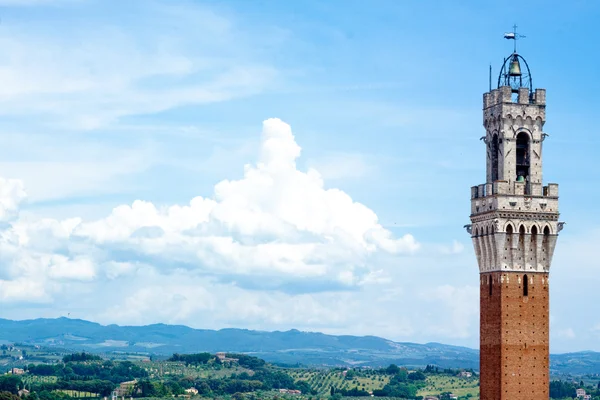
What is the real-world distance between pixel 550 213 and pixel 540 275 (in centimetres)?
366

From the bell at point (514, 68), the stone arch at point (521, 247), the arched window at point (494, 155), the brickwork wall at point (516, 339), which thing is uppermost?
the bell at point (514, 68)

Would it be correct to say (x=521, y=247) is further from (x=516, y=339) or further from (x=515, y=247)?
(x=516, y=339)

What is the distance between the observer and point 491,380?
68250 mm

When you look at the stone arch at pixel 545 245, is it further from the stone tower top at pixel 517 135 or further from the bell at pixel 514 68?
the bell at pixel 514 68

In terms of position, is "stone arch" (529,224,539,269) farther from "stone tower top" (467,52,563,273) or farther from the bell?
the bell

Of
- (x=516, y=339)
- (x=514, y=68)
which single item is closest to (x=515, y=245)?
(x=516, y=339)

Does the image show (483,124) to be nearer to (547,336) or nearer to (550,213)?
(550,213)

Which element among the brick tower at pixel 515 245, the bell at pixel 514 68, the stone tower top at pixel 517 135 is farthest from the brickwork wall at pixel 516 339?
the bell at pixel 514 68

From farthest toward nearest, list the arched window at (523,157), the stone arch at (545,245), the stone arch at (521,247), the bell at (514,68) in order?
the bell at (514,68) → the arched window at (523,157) → the stone arch at (545,245) → the stone arch at (521,247)

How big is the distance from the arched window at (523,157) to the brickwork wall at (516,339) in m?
5.96

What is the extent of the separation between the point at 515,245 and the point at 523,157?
18.3 ft

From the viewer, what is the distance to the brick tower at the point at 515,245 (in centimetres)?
6775

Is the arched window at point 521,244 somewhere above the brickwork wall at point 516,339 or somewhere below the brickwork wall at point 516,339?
above

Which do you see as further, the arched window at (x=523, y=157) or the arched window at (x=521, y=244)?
the arched window at (x=523, y=157)
